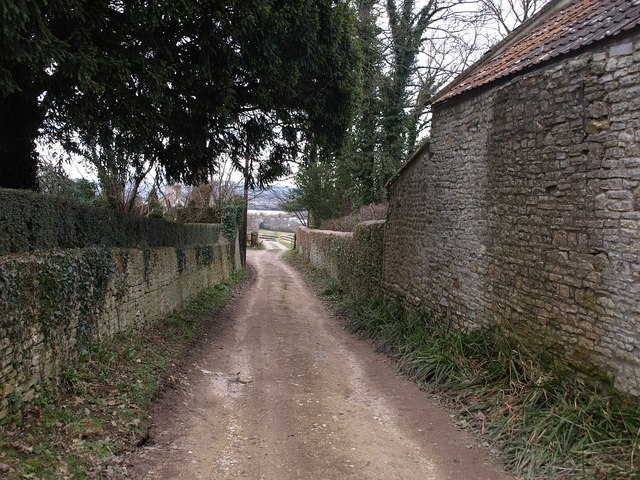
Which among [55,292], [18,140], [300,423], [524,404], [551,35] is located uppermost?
[551,35]

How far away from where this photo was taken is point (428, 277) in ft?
30.3

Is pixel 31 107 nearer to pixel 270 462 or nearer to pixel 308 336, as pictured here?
pixel 270 462

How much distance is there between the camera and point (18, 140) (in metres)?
7.12

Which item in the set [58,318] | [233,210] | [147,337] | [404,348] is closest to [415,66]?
[233,210]

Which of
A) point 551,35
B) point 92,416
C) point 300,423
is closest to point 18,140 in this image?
point 92,416

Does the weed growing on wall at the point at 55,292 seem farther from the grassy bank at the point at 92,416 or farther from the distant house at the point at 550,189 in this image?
the distant house at the point at 550,189

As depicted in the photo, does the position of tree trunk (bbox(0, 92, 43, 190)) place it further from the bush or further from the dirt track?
the bush

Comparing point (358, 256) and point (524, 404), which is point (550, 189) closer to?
point (524, 404)

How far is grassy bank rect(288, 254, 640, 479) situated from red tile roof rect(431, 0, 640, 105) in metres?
3.65

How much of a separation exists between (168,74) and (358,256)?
9406 millimetres

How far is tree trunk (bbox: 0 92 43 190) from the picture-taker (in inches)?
267

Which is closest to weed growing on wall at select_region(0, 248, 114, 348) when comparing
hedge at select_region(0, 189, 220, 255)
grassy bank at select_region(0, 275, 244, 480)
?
hedge at select_region(0, 189, 220, 255)

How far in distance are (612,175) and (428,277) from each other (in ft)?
15.1

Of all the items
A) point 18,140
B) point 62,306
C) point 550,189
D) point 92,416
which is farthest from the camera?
point 18,140
